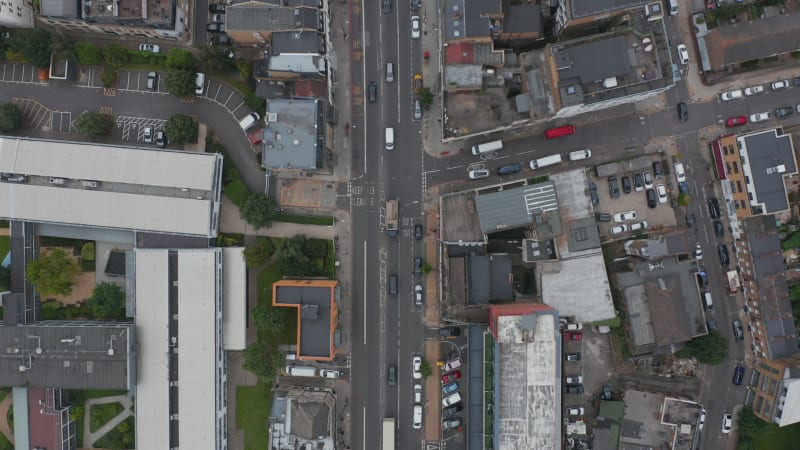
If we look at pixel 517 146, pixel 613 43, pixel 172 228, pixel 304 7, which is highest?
pixel 304 7

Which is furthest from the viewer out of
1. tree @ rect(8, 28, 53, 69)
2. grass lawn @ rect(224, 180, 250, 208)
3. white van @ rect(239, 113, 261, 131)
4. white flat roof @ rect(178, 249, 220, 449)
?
grass lawn @ rect(224, 180, 250, 208)

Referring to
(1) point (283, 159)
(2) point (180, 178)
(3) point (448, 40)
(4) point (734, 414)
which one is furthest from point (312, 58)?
(4) point (734, 414)

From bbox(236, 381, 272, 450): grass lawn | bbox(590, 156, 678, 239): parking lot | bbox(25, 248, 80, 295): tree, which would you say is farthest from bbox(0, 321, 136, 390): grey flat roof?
bbox(590, 156, 678, 239): parking lot

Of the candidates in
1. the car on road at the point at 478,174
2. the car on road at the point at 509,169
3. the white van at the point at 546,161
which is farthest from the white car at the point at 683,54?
the car on road at the point at 478,174

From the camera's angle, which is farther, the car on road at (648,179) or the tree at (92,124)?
the tree at (92,124)

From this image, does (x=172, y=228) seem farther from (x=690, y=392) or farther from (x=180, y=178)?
(x=690, y=392)

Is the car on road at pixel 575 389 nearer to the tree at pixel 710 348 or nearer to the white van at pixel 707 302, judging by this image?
the tree at pixel 710 348

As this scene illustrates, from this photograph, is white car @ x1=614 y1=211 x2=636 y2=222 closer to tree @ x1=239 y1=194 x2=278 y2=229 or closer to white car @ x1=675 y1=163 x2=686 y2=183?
white car @ x1=675 y1=163 x2=686 y2=183
